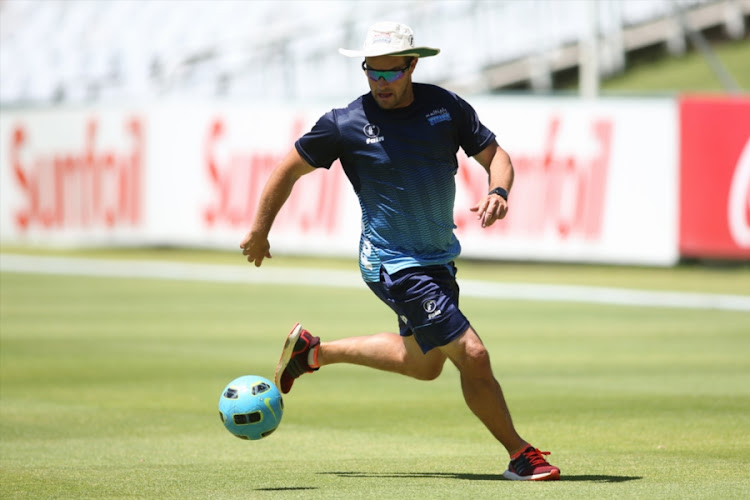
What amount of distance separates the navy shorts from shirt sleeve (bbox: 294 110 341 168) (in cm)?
69

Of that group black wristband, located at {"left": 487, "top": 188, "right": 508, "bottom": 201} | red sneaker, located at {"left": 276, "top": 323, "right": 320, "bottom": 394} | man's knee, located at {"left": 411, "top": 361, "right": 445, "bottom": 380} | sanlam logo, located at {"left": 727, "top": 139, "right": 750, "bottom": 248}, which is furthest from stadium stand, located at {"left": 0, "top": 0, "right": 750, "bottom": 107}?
black wristband, located at {"left": 487, "top": 188, "right": 508, "bottom": 201}

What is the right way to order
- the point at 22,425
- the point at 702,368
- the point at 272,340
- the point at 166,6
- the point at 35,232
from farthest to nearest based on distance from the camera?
the point at 166,6 < the point at 35,232 < the point at 272,340 < the point at 702,368 < the point at 22,425

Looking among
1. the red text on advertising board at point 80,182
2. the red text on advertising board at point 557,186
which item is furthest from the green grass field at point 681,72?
the red text on advertising board at point 80,182

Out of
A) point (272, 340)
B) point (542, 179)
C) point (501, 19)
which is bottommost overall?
point (272, 340)

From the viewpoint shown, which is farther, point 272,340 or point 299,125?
point 299,125

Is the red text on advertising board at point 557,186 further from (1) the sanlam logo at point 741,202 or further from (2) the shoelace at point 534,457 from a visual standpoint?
(2) the shoelace at point 534,457

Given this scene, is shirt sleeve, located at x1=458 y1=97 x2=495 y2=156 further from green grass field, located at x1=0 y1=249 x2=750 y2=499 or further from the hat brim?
green grass field, located at x1=0 y1=249 x2=750 y2=499

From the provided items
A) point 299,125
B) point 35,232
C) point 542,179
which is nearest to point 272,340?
point 542,179

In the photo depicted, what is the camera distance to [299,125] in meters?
23.7

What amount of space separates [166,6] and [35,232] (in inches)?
467

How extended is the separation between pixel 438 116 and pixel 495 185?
491 mm

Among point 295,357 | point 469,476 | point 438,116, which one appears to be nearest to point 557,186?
point 295,357

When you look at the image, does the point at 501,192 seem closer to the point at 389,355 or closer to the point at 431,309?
the point at 431,309

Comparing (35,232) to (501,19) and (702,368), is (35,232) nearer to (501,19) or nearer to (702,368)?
(501,19)
